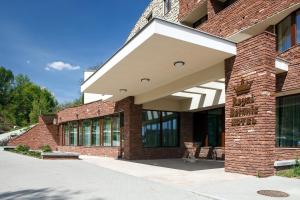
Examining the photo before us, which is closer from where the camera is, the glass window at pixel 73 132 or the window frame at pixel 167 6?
the window frame at pixel 167 6

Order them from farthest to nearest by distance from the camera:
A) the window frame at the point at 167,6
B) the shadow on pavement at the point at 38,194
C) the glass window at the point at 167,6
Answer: the glass window at the point at 167,6
the window frame at the point at 167,6
the shadow on pavement at the point at 38,194

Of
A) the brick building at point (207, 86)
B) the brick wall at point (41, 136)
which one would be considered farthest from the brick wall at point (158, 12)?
the brick wall at point (41, 136)

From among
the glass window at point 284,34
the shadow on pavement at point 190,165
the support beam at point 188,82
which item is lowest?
the shadow on pavement at point 190,165

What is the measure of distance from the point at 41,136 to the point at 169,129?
17125 mm

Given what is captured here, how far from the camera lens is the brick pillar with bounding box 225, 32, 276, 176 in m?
9.40

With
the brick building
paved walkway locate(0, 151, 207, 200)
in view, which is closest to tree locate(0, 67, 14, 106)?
the brick building

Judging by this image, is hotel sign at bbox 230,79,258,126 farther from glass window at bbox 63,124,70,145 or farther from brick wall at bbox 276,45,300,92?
glass window at bbox 63,124,70,145

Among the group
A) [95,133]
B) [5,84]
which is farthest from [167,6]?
[5,84]

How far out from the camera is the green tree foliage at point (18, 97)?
2625 inches

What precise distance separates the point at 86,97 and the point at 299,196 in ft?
81.5

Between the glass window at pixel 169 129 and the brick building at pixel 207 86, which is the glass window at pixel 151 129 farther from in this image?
the glass window at pixel 169 129

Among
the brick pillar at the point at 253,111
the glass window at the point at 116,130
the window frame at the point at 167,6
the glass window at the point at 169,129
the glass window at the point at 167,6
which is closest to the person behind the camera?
the brick pillar at the point at 253,111

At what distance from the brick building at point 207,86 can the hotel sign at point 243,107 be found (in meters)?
0.03

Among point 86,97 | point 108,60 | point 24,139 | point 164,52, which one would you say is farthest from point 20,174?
point 24,139
